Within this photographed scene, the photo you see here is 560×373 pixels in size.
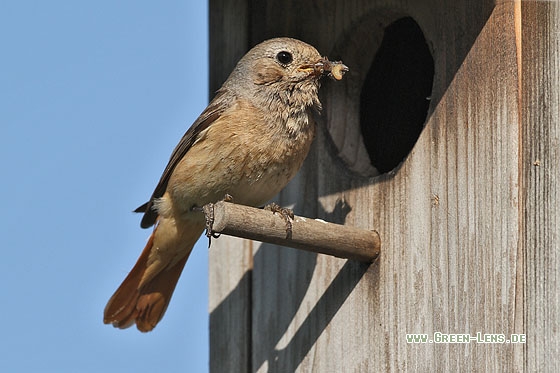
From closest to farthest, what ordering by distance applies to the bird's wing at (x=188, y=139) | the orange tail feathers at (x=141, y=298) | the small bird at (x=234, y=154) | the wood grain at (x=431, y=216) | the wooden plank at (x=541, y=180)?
the wooden plank at (x=541, y=180)
the wood grain at (x=431, y=216)
the small bird at (x=234, y=154)
the bird's wing at (x=188, y=139)
the orange tail feathers at (x=141, y=298)

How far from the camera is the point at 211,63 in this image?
486 cm

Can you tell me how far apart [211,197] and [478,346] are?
1.23 m

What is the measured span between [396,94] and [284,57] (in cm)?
60

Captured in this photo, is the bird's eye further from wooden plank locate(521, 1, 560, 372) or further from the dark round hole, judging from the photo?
wooden plank locate(521, 1, 560, 372)

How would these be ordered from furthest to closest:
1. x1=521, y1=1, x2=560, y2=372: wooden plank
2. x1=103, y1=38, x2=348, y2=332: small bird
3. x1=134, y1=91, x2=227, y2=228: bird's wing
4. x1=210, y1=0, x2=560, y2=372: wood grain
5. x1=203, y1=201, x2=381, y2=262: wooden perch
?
x1=134, y1=91, x2=227, y2=228: bird's wing, x1=103, y1=38, x2=348, y2=332: small bird, x1=203, y1=201, x2=381, y2=262: wooden perch, x1=210, y1=0, x2=560, y2=372: wood grain, x1=521, y1=1, x2=560, y2=372: wooden plank

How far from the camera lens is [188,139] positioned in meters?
4.22

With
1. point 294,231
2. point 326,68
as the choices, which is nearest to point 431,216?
point 294,231

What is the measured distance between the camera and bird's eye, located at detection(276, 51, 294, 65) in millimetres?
4277

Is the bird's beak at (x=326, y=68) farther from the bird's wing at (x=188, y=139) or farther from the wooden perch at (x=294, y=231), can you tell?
the wooden perch at (x=294, y=231)

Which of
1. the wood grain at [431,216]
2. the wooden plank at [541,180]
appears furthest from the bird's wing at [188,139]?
the wooden plank at [541,180]

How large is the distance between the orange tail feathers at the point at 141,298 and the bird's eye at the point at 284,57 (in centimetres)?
94

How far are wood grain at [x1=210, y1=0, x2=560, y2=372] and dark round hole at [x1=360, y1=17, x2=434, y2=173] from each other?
0.33 feet

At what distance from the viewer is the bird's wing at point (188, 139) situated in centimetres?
418

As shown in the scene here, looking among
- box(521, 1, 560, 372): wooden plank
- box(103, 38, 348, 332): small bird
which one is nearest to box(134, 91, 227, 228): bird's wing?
box(103, 38, 348, 332): small bird
